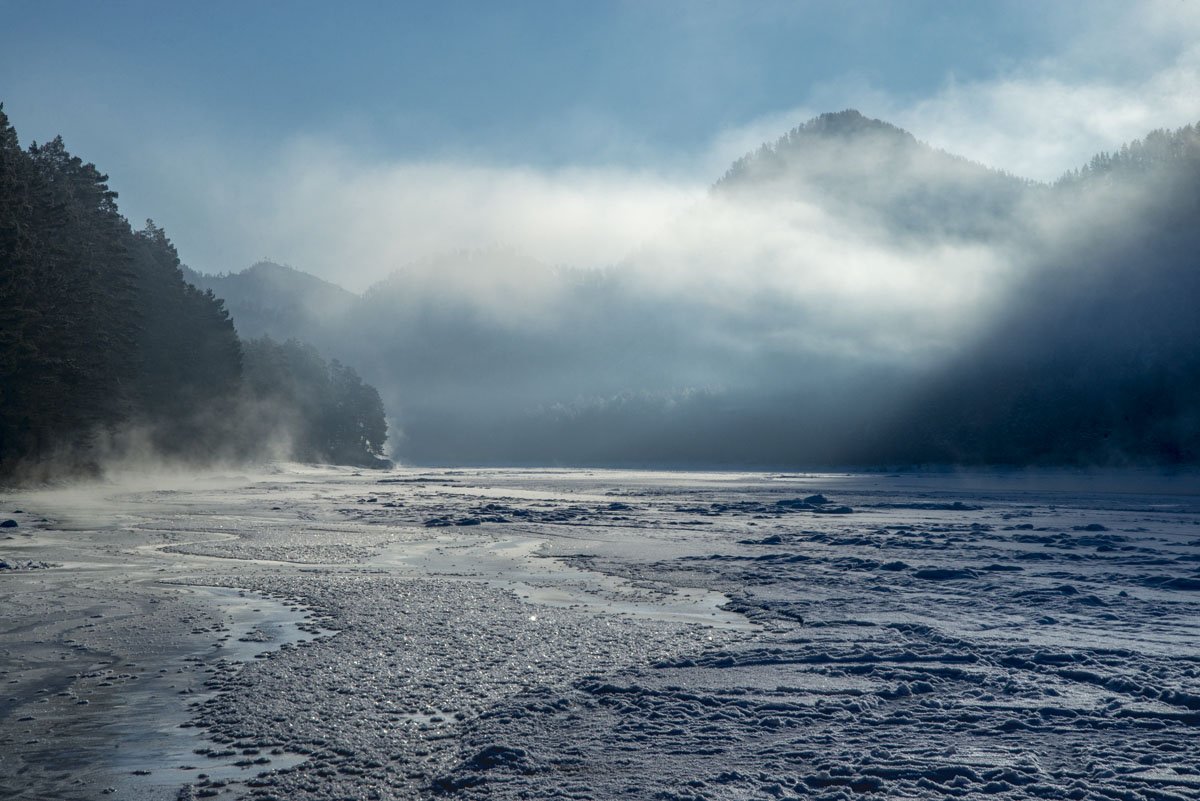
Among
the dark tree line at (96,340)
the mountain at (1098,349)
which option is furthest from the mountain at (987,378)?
the dark tree line at (96,340)

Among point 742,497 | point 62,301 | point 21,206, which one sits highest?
point 21,206

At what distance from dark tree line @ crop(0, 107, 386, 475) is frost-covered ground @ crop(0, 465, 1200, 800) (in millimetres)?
22051

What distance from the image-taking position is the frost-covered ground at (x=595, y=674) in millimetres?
5184

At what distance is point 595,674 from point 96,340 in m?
40.5

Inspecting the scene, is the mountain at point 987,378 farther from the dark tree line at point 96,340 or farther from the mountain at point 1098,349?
the dark tree line at point 96,340

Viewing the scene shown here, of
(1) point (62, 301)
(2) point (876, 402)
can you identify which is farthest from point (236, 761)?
(2) point (876, 402)

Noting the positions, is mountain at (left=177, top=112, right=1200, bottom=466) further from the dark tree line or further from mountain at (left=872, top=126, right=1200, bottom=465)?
the dark tree line

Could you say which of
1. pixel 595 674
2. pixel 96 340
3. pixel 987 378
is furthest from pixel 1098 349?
pixel 595 674

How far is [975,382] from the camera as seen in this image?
139 metres

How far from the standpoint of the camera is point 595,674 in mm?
7430

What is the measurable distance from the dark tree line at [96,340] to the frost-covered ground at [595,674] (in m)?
22.1

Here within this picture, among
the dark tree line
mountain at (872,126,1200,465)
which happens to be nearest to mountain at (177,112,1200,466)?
mountain at (872,126,1200,465)

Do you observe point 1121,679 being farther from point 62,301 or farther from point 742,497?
point 62,301

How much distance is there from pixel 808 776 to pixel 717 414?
15422cm
